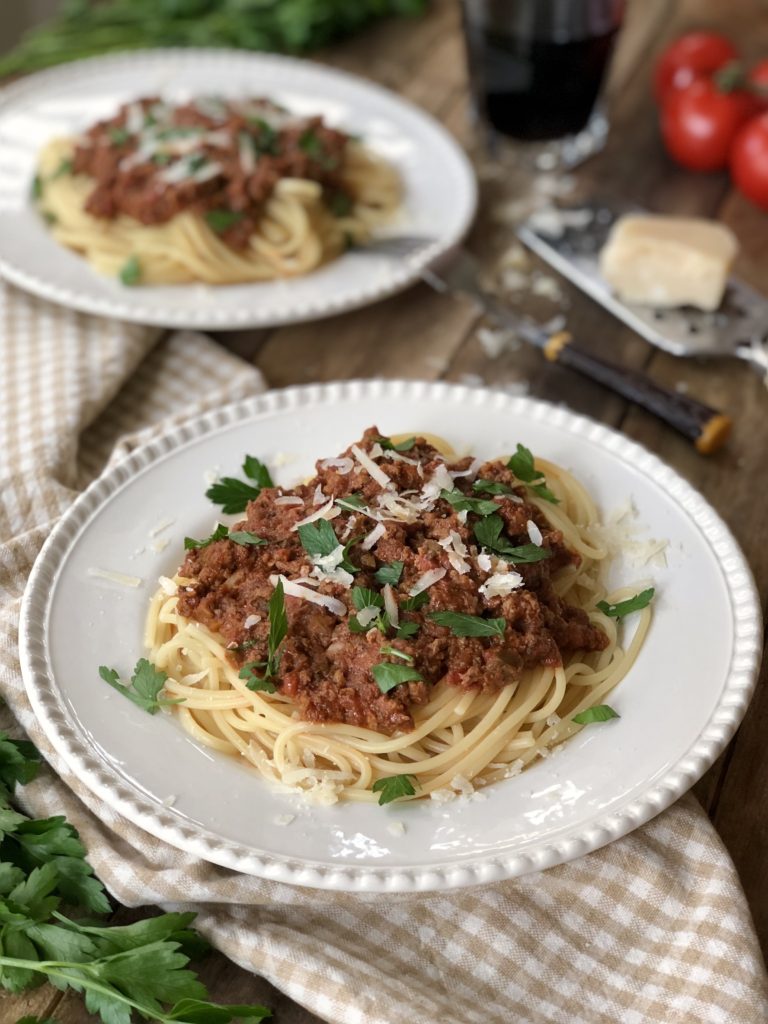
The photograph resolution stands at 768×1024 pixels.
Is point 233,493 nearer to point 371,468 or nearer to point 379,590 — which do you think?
point 371,468

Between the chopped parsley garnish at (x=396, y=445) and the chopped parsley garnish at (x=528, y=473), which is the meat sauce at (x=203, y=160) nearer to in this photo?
the chopped parsley garnish at (x=396, y=445)

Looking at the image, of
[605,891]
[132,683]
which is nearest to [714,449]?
[605,891]

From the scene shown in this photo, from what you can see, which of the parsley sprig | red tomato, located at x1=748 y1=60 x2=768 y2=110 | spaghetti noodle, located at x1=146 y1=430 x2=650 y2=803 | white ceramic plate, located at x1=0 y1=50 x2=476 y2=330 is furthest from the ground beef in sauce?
red tomato, located at x1=748 y1=60 x2=768 y2=110

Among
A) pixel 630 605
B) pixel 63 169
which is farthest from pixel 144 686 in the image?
pixel 63 169

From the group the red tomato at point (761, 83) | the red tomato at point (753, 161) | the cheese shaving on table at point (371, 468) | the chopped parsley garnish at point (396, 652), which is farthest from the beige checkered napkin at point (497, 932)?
the red tomato at point (761, 83)

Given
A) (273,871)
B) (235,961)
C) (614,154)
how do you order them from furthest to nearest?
(614,154), (235,961), (273,871)

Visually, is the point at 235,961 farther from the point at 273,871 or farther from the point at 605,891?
the point at 605,891

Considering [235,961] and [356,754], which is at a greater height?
[356,754]

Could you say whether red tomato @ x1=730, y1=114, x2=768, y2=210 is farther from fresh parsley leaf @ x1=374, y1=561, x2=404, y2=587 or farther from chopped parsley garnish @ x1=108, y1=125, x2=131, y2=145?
fresh parsley leaf @ x1=374, y1=561, x2=404, y2=587
